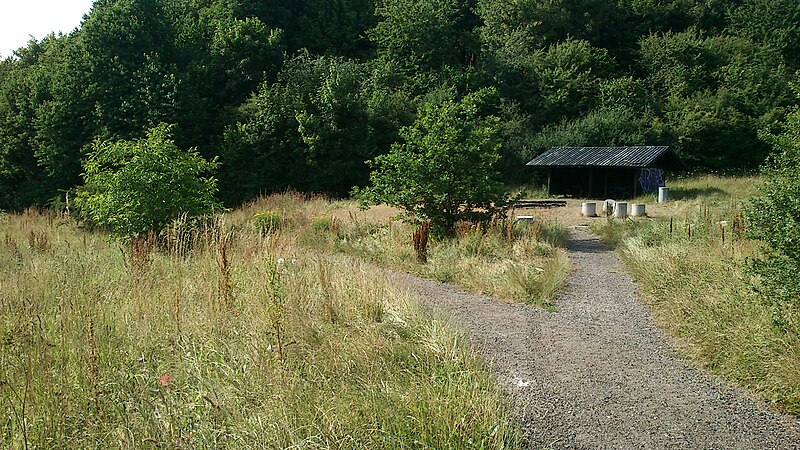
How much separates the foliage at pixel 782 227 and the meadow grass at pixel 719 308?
0.15 m

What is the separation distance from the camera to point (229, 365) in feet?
14.3

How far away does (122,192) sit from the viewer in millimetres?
10609

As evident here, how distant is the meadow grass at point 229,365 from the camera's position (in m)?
3.61

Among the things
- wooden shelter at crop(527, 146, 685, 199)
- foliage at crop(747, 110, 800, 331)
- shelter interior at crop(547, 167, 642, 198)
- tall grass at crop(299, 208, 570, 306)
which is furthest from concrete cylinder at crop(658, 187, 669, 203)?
foliage at crop(747, 110, 800, 331)

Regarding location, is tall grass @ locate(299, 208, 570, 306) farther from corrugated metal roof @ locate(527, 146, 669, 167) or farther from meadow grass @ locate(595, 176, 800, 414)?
corrugated metal roof @ locate(527, 146, 669, 167)

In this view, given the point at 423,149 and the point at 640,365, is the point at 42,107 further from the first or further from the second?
the point at 640,365

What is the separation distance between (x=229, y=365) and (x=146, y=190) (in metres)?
7.15

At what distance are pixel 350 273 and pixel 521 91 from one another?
34960 mm

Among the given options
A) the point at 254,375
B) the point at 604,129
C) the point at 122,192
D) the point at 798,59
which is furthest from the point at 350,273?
the point at 798,59

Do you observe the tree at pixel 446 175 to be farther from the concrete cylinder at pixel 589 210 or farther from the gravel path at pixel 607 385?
the concrete cylinder at pixel 589 210

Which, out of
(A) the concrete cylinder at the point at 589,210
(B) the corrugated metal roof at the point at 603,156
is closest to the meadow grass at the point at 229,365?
(A) the concrete cylinder at the point at 589,210

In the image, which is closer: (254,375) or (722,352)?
(254,375)

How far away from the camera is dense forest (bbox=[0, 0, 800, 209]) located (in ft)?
97.2

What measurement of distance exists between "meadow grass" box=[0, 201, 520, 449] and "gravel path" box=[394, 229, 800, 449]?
405 millimetres
